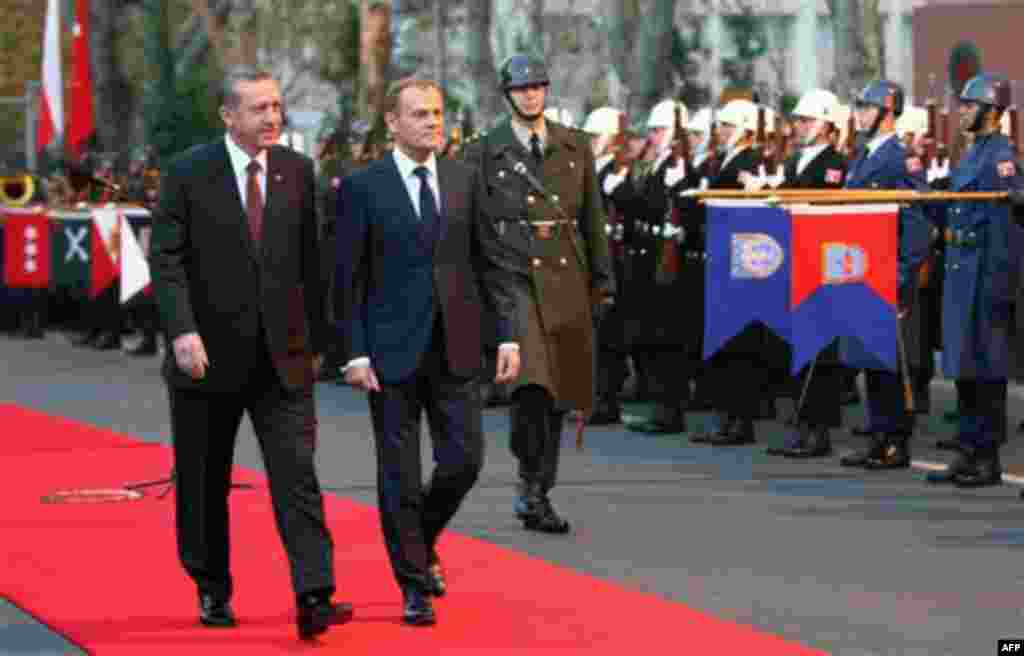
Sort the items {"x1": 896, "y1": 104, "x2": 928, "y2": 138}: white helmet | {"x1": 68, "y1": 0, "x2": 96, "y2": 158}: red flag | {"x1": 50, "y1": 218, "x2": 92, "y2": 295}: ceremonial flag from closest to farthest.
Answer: {"x1": 896, "y1": 104, "x2": 928, "y2": 138}: white helmet → {"x1": 50, "y1": 218, "x2": 92, "y2": 295}: ceremonial flag → {"x1": 68, "y1": 0, "x2": 96, "y2": 158}: red flag

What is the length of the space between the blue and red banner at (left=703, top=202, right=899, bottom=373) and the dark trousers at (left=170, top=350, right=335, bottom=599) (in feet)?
20.0

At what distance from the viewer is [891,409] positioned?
52.4 feet

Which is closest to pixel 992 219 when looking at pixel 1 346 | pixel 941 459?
pixel 941 459

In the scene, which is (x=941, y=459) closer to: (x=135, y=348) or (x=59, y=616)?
(x=59, y=616)

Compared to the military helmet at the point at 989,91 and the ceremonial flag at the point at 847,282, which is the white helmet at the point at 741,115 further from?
the military helmet at the point at 989,91

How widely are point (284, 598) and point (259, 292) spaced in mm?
1479

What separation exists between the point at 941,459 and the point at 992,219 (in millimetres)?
1985

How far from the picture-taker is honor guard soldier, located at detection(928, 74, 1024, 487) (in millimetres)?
14895

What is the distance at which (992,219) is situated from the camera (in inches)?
590

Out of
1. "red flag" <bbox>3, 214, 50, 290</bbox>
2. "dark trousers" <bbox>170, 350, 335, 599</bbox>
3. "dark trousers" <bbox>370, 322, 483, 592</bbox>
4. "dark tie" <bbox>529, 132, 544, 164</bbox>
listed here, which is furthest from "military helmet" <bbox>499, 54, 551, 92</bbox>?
"red flag" <bbox>3, 214, 50, 290</bbox>

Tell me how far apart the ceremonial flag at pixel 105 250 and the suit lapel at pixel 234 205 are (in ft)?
54.3

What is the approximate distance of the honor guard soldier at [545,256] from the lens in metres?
13.1

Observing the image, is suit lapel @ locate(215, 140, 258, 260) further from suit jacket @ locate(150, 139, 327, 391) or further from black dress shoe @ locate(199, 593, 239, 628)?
black dress shoe @ locate(199, 593, 239, 628)

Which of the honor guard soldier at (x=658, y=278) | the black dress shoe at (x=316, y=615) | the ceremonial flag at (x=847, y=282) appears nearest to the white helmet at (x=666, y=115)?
the honor guard soldier at (x=658, y=278)
